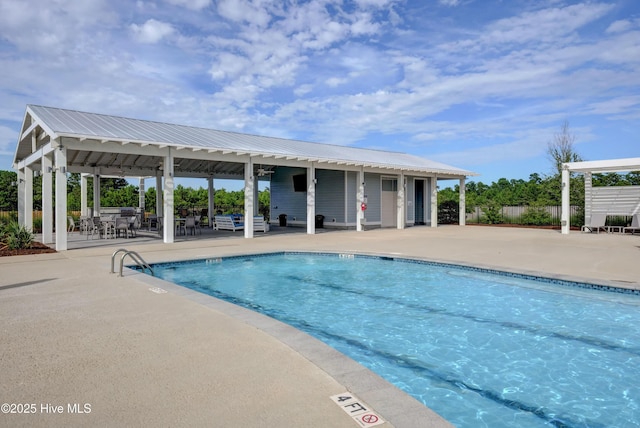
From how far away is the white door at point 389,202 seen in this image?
20891 millimetres

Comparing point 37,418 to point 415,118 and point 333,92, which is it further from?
point 415,118

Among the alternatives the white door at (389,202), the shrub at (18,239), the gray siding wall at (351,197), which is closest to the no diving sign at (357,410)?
the shrub at (18,239)

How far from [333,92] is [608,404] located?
19.9 m

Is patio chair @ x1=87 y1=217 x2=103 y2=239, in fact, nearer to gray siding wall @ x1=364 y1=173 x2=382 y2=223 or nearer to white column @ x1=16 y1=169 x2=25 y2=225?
white column @ x1=16 y1=169 x2=25 y2=225

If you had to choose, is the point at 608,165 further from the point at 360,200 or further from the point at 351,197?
the point at 351,197

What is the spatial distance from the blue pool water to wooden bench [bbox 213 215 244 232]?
8.68 meters

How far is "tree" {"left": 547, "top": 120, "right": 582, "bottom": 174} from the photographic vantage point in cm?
2512

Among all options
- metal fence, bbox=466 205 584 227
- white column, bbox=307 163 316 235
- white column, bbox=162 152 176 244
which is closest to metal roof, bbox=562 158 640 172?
metal fence, bbox=466 205 584 227

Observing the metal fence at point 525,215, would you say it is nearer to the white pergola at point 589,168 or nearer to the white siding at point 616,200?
the white siding at point 616,200

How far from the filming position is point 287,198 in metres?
21.6

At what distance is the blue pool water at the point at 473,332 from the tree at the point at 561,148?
2156cm

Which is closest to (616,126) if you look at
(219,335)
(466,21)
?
(466,21)

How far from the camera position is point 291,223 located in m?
21.4

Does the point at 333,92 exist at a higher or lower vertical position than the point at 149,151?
higher
